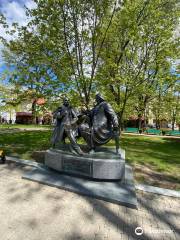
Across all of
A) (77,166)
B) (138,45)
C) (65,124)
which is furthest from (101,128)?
(138,45)

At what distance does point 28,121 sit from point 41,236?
158 feet

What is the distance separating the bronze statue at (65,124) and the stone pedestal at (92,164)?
0.50 meters

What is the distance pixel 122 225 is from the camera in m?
3.24

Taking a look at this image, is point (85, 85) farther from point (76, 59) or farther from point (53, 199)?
point (53, 199)

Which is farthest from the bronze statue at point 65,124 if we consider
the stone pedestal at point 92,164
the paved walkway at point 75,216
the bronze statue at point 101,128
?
the paved walkway at point 75,216

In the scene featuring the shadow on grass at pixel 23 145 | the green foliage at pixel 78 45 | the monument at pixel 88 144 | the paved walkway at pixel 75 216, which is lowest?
the paved walkway at pixel 75 216

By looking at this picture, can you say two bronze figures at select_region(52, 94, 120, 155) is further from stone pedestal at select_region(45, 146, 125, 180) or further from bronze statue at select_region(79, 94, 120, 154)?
stone pedestal at select_region(45, 146, 125, 180)

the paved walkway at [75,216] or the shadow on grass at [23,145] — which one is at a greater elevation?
the shadow on grass at [23,145]

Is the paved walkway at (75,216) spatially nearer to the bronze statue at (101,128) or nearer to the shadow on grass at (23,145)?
the bronze statue at (101,128)

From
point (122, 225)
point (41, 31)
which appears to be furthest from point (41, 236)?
point (41, 31)

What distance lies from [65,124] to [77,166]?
4.72 ft

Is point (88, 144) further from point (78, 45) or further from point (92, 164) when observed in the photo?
point (78, 45)

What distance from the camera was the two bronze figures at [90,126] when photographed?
17.9 ft

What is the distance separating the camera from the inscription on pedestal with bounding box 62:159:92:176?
504cm
